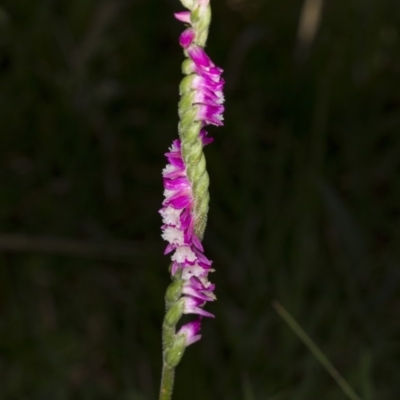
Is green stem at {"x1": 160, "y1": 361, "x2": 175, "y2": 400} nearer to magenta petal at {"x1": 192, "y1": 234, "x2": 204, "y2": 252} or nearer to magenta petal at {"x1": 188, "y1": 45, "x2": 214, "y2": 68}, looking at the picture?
magenta petal at {"x1": 192, "y1": 234, "x2": 204, "y2": 252}

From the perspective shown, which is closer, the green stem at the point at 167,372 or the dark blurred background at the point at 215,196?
the green stem at the point at 167,372

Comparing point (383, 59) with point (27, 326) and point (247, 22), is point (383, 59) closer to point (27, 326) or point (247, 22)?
point (247, 22)

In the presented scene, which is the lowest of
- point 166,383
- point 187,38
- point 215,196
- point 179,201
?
point 166,383

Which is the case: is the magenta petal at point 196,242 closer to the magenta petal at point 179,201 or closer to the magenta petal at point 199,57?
the magenta petal at point 179,201

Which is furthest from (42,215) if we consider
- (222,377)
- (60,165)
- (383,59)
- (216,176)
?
(383,59)

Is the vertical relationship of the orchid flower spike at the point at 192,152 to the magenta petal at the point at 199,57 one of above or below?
below

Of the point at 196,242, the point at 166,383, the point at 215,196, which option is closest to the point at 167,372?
the point at 166,383

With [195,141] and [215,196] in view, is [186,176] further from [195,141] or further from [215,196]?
[215,196]

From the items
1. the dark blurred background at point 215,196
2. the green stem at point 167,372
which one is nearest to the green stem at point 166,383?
the green stem at point 167,372

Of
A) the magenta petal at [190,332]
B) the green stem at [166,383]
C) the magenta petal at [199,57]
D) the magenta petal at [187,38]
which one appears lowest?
the green stem at [166,383]

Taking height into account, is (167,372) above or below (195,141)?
below
